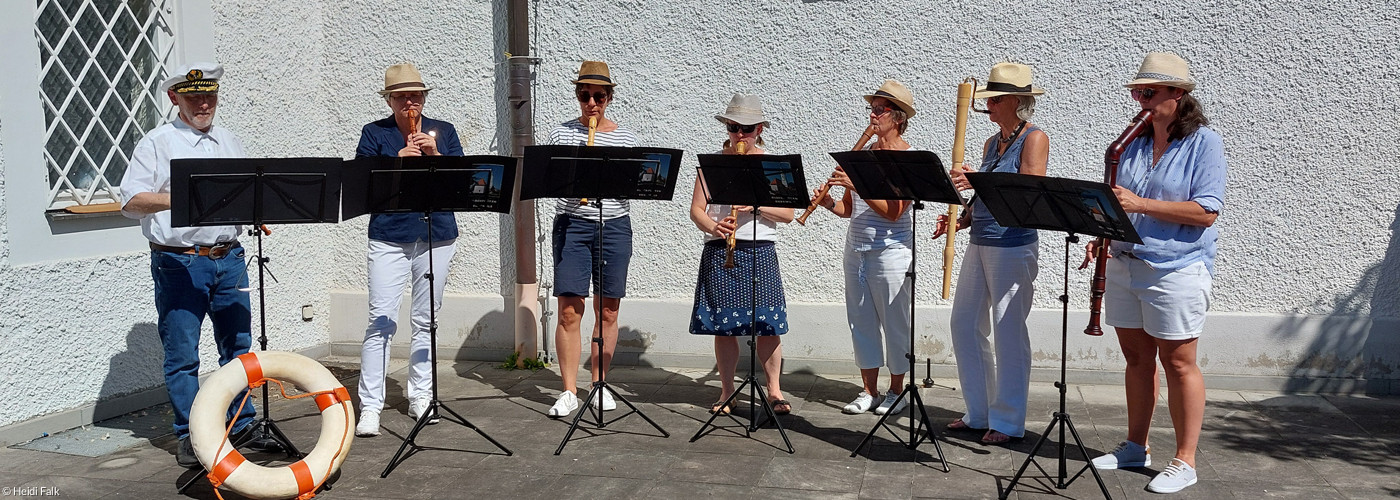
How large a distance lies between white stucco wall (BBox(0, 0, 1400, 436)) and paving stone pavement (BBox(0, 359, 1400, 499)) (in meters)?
0.60

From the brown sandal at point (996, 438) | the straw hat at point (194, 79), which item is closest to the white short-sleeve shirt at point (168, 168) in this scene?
the straw hat at point (194, 79)

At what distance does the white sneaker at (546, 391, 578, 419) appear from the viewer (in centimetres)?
606

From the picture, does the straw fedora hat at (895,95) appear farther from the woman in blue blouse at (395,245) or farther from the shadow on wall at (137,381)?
the shadow on wall at (137,381)

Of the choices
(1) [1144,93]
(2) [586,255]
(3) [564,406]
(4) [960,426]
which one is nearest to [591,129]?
(2) [586,255]

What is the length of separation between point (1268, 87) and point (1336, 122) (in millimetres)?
426

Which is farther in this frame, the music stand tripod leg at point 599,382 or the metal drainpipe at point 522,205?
the metal drainpipe at point 522,205

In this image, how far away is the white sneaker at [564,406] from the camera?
6.06 metres

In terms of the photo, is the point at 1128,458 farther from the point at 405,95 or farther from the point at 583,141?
the point at 405,95

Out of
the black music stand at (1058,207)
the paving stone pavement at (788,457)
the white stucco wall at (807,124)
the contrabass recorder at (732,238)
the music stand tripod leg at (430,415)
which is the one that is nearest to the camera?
the black music stand at (1058,207)

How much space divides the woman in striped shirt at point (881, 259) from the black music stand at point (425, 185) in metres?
1.63

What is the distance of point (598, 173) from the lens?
5.36 m

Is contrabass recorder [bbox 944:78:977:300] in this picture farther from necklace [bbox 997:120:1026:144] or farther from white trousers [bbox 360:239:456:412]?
white trousers [bbox 360:239:456:412]

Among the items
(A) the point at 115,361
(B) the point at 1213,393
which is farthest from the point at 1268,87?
(A) the point at 115,361

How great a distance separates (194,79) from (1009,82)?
369cm
